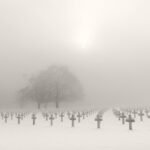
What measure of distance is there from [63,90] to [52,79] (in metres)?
3.46

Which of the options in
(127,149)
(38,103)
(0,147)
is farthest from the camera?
(38,103)

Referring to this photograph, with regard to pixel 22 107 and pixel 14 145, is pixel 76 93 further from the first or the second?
pixel 14 145

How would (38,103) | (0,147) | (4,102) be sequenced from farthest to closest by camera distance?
(4,102)
(38,103)
(0,147)

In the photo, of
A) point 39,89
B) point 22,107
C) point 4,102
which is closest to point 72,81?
point 39,89

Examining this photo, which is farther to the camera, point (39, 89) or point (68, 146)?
point (39, 89)

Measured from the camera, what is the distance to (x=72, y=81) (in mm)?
69875

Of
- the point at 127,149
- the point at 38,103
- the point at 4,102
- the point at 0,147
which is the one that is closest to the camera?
the point at 127,149

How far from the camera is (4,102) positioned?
8831cm

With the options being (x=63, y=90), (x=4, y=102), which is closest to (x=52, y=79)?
(x=63, y=90)

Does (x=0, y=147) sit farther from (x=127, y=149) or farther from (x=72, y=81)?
(x=72, y=81)

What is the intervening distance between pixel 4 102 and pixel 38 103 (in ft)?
80.2

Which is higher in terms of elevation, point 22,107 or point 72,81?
point 72,81

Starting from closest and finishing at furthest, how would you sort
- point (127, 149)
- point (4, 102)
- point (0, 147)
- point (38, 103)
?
point (127, 149) < point (0, 147) < point (38, 103) < point (4, 102)

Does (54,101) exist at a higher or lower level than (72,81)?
lower
